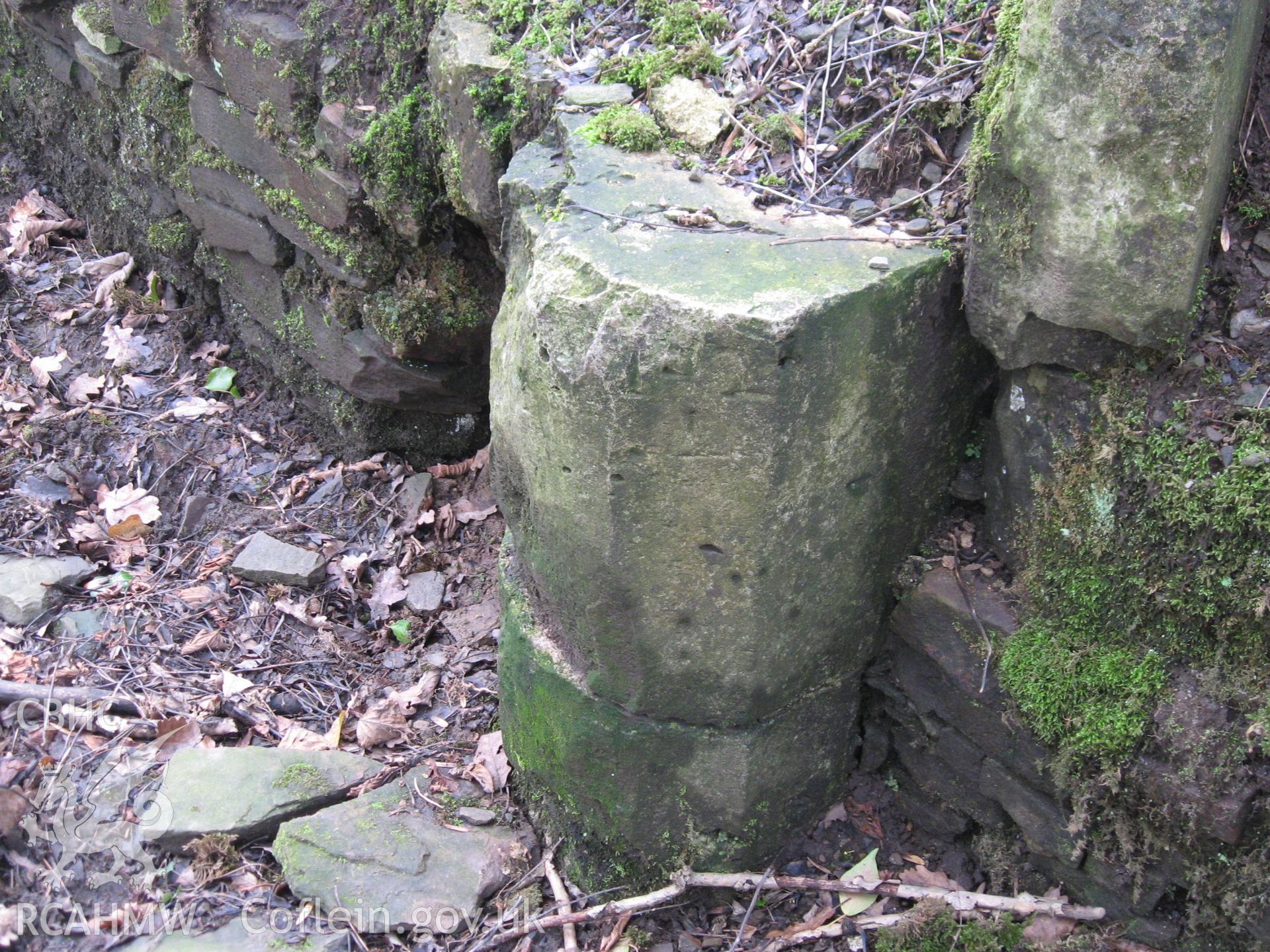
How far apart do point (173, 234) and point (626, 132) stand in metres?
2.95

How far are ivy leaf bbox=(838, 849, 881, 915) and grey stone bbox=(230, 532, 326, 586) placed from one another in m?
2.10

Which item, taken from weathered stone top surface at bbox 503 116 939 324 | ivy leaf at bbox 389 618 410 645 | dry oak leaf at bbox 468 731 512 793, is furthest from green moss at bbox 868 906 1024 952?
ivy leaf at bbox 389 618 410 645

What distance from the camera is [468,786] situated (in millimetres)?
2969

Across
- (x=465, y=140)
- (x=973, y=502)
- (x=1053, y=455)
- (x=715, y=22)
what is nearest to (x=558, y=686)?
(x=973, y=502)

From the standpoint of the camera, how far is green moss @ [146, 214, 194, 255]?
4633mm

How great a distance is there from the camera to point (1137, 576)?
206 centimetres

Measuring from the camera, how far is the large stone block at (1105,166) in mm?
1728

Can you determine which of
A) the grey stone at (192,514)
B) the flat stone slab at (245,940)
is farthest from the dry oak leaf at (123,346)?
the flat stone slab at (245,940)

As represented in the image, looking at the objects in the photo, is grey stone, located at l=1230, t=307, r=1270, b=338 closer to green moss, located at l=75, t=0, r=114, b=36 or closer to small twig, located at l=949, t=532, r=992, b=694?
small twig, located at l=949, t=532, r=992, b=694

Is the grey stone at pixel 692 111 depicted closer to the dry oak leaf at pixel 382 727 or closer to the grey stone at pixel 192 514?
the dry oak leaf at pixel 382 727

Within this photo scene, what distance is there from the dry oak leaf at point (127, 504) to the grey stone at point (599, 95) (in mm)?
2266

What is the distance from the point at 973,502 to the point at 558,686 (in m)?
1.11

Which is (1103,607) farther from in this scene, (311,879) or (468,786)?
(311,879)

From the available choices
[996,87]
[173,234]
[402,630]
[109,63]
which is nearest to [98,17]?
[109,63]
